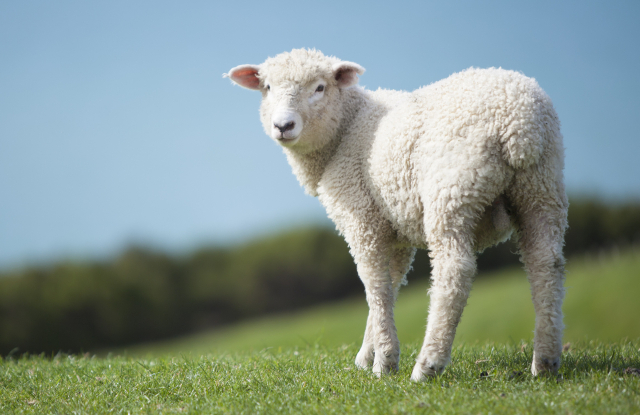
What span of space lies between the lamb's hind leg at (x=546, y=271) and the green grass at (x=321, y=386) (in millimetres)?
175

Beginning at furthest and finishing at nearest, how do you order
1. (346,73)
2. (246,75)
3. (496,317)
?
(496,317) < (246,75) < (346,73)

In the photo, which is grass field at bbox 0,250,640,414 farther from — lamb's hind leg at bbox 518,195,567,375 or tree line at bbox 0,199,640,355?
tree line at bbox 0,199,640,355

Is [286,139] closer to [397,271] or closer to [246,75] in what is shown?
[246,75]

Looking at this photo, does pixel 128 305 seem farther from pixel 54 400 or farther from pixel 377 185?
pixel 377 185

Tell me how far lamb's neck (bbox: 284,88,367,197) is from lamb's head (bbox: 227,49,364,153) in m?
0.07

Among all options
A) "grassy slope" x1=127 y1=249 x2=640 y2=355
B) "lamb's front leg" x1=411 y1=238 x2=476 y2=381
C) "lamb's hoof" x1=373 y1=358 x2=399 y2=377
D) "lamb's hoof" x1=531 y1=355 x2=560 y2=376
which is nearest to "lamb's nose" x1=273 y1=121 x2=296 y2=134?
"lamb's front leg" x1=411 y1=238 x2=476 y2=381

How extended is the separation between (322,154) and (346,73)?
0.72 meters

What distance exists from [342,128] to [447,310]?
1.82m

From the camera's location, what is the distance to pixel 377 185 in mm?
3889

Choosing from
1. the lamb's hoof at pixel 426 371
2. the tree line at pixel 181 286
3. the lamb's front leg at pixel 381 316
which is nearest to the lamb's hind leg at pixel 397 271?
the lamb's front leg at pixel 381 316

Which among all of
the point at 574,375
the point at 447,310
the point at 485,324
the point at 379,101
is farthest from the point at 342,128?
the point at 485,324

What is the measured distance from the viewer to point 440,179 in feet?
11.1

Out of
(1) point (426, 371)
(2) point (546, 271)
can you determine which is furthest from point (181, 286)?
(2) point (546, 271)

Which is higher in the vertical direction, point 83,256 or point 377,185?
point 377,185
